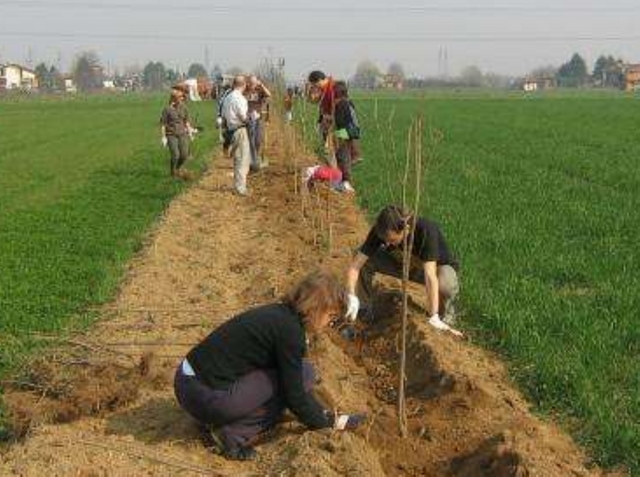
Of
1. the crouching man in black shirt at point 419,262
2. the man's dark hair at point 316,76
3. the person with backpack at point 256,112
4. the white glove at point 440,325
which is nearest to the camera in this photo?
the crouching man in black shirt at point 419,262

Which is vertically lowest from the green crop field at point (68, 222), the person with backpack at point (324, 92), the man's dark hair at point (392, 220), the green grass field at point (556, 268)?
the green crop field at point (68, 222)

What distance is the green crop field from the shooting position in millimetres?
8242

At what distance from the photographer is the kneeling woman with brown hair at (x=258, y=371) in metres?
4.95

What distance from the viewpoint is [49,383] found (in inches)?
247

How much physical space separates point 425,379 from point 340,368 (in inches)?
25.1

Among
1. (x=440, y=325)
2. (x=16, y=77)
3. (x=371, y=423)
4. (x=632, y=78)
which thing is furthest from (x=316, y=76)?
(x=16, y=77)

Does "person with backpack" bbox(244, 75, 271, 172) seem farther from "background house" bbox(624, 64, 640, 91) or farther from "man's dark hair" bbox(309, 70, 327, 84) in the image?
"background house" bbox(624, 64, 640, 91)

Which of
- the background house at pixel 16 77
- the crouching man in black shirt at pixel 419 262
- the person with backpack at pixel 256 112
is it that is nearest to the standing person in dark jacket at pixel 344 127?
the person with backpack at pixel 256 112

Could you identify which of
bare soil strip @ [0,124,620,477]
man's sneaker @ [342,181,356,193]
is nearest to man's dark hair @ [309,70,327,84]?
man's sneaker @ [342,181,356,193]

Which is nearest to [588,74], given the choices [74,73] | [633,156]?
[74,73]

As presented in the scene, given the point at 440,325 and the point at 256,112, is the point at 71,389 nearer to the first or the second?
the point at 440,325

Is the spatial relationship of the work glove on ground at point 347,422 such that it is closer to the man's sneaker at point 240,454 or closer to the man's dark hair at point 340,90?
the man's sneaker at point 240,454

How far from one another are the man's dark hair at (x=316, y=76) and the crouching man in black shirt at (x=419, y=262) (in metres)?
7.14

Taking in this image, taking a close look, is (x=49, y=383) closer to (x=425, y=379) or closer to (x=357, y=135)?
(x=425, y=379)
